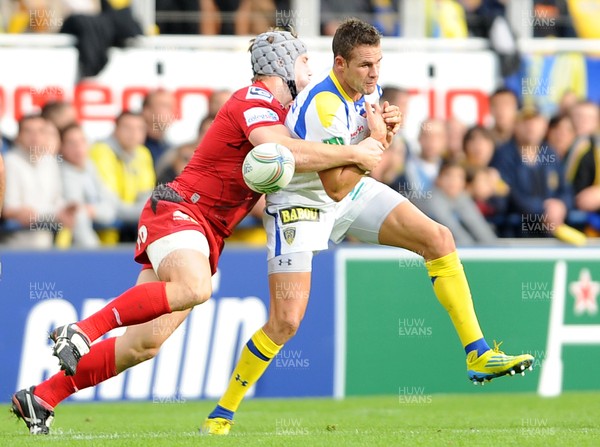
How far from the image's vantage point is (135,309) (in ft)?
23.9

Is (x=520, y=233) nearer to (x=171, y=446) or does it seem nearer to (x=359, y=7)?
(x=359, y=7)

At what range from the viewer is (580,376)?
11.7m

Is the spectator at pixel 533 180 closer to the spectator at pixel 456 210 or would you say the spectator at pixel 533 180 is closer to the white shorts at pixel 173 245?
the spectator at pixel 456 210

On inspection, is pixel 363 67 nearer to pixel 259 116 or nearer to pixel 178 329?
pixel 259 116

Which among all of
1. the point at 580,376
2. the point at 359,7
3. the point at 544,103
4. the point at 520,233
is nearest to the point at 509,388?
the point at 580,376

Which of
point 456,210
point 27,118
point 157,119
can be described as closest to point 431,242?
point 456,210

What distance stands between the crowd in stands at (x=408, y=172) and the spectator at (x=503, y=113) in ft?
0.03

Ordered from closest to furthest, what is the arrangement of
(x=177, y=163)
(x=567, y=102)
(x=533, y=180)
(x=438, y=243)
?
(x=438, y=243)
(x=177, y=163)
(x=533, y=180)
(x=567, y=102)

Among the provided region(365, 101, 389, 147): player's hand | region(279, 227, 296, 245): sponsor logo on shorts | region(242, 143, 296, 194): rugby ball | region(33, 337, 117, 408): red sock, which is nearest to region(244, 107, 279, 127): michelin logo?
region(242, 143, 296, 194): rugby ball

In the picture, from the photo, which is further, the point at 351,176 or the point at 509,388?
the point at 509,388

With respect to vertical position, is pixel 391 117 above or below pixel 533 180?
above

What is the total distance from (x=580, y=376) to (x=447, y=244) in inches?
156

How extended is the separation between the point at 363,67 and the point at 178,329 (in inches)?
162

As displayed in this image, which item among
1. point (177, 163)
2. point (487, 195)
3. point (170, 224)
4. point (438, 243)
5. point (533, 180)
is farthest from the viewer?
point (533, 180)
